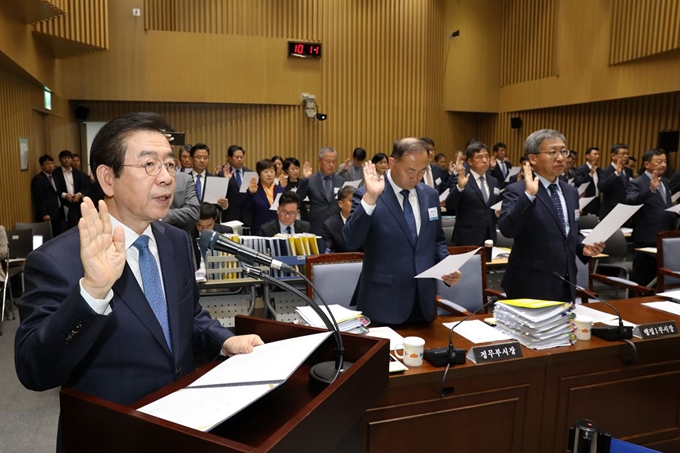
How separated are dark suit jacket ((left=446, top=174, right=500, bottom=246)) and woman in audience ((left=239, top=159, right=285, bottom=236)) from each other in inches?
77.8

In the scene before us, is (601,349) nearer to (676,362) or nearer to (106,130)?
(676,362)

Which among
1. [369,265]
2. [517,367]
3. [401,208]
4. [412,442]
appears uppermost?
[401,208]

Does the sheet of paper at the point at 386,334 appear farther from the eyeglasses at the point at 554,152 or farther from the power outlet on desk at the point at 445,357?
the eyeglasses at the point at 554,152

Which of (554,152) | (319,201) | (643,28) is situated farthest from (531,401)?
(643,28)

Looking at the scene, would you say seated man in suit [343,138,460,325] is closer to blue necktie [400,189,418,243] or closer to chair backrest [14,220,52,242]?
blue necktie [400,189,418,243]

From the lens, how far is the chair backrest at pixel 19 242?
539 centimetres

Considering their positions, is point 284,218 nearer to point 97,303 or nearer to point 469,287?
point 469,287

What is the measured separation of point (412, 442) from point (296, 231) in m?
3.25

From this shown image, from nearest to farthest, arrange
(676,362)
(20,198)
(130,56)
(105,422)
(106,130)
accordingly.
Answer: (105,422) → (106,130) → (676,362) → (20,198) → (130,56)

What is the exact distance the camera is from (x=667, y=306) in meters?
2.92

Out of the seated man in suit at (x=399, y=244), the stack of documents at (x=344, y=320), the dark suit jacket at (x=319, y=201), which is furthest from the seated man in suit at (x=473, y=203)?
the stack of documents at (x=344, y=320)

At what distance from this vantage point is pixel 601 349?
2229 millimetres

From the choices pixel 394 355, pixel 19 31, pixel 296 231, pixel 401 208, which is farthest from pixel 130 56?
pixel 394 355

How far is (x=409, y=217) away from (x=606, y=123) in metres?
9.07
